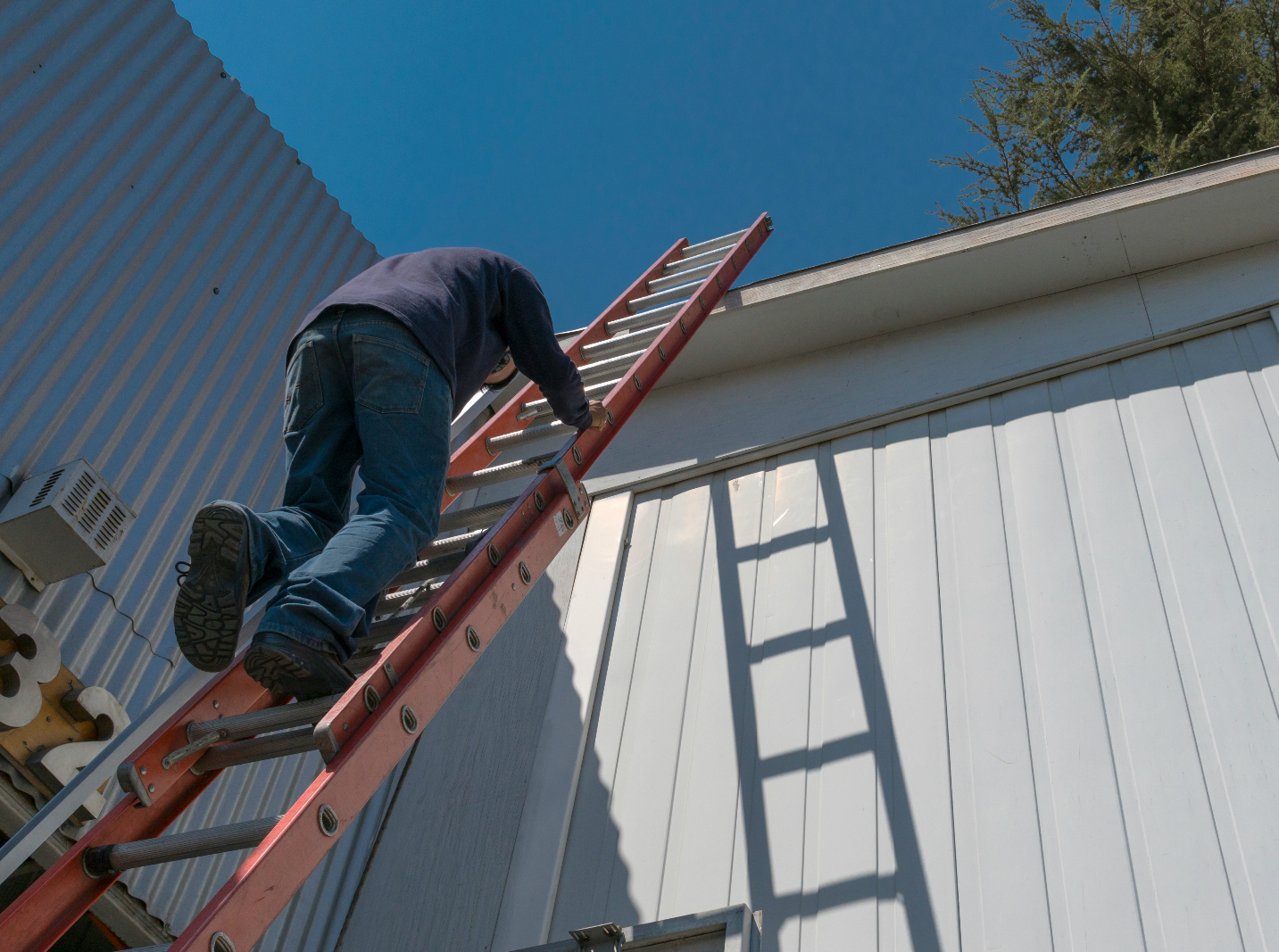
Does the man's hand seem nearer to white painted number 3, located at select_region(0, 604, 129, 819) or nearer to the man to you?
the man

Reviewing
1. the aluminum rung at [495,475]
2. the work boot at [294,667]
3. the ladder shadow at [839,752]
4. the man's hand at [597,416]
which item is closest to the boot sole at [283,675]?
the work boot at [294,667]

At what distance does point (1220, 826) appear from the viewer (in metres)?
2.97

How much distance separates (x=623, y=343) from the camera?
4.83 metres

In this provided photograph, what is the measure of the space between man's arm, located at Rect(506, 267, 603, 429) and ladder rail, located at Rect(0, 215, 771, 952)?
202 millimetres

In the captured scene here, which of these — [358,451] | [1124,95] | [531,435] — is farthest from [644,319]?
[1124,95]

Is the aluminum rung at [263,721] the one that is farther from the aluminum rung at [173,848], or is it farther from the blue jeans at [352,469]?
the aluminum rung at [173,848]

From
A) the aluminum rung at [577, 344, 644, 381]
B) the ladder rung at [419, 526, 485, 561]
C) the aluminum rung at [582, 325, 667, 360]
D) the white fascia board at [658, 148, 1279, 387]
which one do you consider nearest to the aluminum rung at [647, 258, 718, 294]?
the white fascia board at [658, 148, 1279, 387]

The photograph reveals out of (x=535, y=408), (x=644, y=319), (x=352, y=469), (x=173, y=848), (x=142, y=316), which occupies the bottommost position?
(x=173, y=848)

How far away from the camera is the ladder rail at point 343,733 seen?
208 cm

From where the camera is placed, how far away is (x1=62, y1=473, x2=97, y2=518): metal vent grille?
3600mm

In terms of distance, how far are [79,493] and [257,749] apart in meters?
1.48

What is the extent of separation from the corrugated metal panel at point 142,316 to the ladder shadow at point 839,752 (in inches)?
64.4

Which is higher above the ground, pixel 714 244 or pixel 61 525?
pixel 714 244

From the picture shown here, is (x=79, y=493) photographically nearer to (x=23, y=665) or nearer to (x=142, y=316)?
(x=23, y=665)
